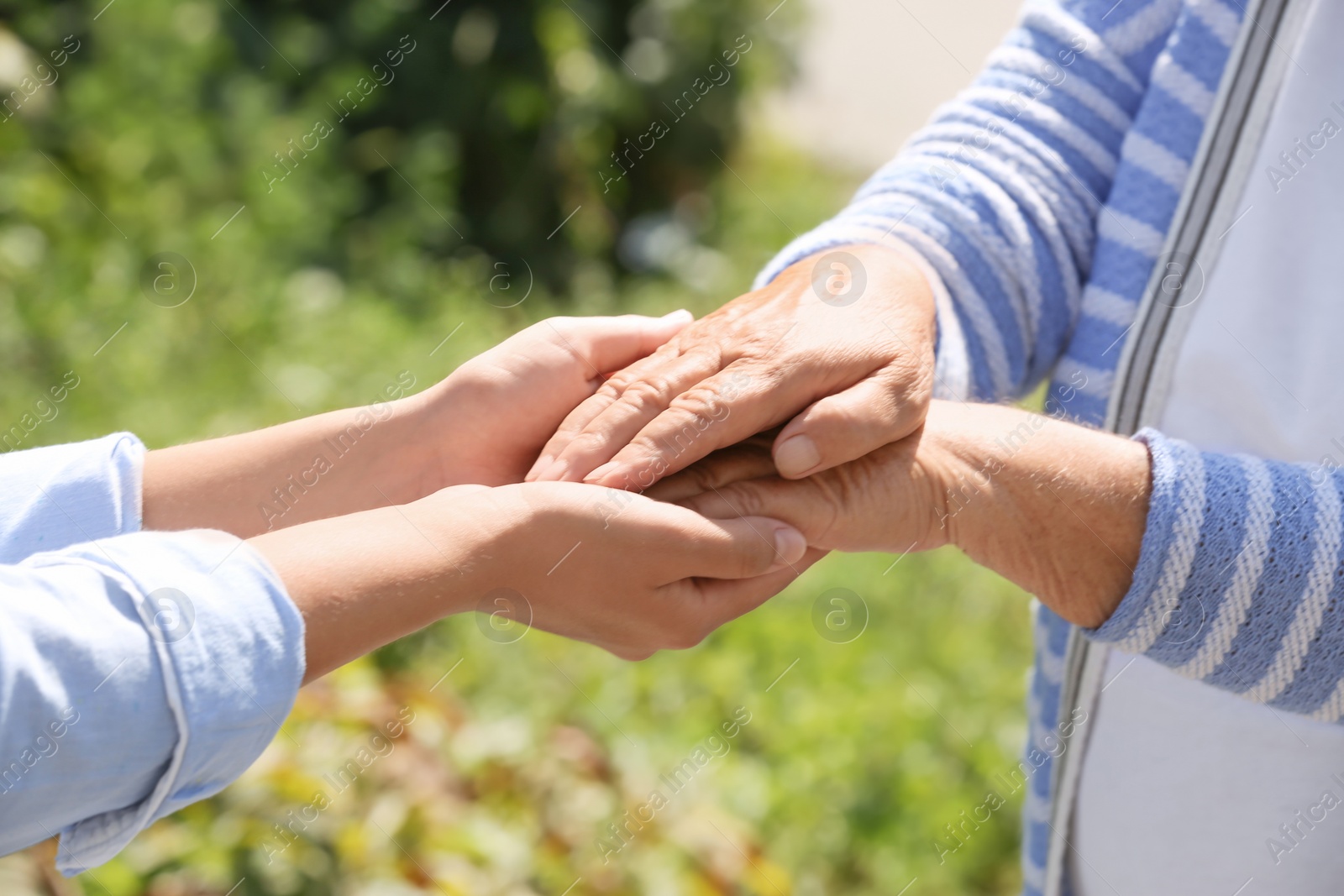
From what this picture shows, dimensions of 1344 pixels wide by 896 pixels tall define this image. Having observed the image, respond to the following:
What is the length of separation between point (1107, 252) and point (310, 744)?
1624mm

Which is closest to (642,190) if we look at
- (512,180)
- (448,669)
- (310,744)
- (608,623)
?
(512,180)

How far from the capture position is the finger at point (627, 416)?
1.47 metres

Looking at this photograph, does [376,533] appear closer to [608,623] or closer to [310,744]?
Result: [608,623]

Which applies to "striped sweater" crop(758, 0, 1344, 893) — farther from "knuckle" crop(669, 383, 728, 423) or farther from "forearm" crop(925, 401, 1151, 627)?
"knuckle" crop(669, 383, 728, 423)

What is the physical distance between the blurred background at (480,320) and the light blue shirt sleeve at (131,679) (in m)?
0.82

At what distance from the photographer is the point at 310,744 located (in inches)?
79.7

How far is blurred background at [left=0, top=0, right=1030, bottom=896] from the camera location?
6.81 feet

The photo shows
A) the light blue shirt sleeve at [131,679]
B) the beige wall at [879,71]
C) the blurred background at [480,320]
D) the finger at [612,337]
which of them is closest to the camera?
the light blue shirt sleeve at [131,679]

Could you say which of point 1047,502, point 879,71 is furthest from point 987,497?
point 879,71

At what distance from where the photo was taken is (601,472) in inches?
57.1

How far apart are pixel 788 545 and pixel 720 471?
0.52ft

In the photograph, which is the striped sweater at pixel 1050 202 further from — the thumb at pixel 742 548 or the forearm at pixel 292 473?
the forearm at pixel 292 473

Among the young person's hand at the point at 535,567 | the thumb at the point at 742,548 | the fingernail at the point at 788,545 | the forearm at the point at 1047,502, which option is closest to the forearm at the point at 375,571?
the young person's hand at the point at 535,567

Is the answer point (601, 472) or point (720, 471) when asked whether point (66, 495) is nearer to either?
point (601, 472)
